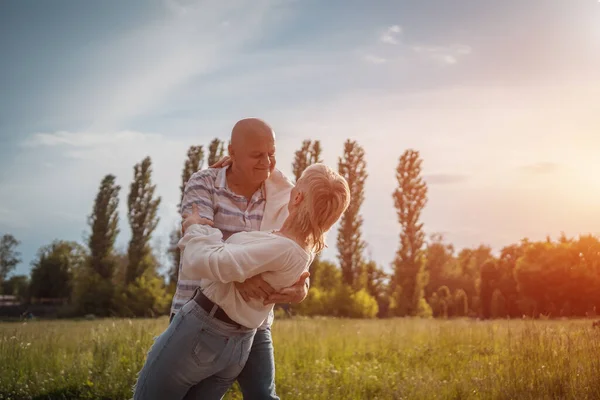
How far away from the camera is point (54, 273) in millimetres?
38062

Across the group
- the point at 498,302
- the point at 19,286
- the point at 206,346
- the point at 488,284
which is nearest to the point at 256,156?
the point at 206,346

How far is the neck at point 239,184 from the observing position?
322 centimetres

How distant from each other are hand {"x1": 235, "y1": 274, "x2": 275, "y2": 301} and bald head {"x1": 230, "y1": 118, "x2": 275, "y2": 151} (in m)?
0.85

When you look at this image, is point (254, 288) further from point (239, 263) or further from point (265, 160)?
point (265, 160)

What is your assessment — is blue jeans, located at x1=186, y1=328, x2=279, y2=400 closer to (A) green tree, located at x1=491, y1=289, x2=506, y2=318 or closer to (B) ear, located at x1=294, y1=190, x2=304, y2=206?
(B) ear, located at x1=294, y1=190, x2=304, y2=206

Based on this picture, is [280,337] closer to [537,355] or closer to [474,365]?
[474,365]

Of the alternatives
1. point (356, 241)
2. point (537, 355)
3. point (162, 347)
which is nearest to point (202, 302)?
point (162, 347)

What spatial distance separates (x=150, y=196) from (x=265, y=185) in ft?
111

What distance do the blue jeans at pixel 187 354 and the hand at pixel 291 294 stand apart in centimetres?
21

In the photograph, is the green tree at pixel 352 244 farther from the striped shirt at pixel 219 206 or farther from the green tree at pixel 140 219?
the striped shirt at pixel 219 206

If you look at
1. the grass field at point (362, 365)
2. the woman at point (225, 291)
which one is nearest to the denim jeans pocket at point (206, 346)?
the woman at point (225, 291)

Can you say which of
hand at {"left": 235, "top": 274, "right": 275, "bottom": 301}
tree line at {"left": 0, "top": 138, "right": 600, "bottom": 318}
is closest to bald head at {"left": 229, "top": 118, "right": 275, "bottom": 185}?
hand at {"left": 235, "top": 274, "right": 275, "bottom": 301}

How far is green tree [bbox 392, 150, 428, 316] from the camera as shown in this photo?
29609 mm

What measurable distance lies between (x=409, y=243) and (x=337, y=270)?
4.41 meters
